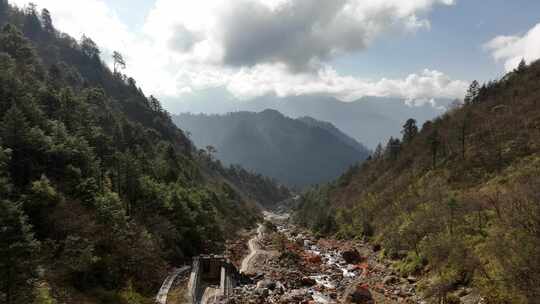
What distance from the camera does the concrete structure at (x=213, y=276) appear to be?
35031 millimetres

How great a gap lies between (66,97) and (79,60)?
123 meters

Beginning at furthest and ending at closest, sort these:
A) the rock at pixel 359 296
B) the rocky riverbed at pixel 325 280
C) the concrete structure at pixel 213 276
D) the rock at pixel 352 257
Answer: the rock at pixel 352 257, the rocky riverbed at pixel 325 280, the rock at pixel 359 296, the concrete structure at pixel 213 276

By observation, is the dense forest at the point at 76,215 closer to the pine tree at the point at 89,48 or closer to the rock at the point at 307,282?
the rock at the point at 307,282

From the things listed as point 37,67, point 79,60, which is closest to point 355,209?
point 37,67

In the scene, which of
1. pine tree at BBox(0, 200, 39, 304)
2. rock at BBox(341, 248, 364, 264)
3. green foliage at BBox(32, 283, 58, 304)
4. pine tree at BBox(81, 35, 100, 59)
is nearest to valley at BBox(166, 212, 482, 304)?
rock at BBox(341, 248, 364, 264)

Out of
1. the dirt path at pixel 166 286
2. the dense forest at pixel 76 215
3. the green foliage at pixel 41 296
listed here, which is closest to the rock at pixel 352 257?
the dense forest at pixel 76 215

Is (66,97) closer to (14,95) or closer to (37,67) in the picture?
(14,95)

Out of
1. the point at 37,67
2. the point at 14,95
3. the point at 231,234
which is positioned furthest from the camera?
the point at 37,67

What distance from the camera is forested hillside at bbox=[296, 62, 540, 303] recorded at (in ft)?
86.9

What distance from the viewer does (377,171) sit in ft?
426

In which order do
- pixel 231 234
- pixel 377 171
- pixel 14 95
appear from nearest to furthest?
pixel 14 95
pixel 231 234
pixel 377 171

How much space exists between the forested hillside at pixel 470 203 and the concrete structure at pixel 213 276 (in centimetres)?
2151

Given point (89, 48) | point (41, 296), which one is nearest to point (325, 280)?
point (41, 296)

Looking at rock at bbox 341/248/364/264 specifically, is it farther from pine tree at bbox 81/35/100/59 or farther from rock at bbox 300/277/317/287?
pine tree at bbox 81/35/100/59
